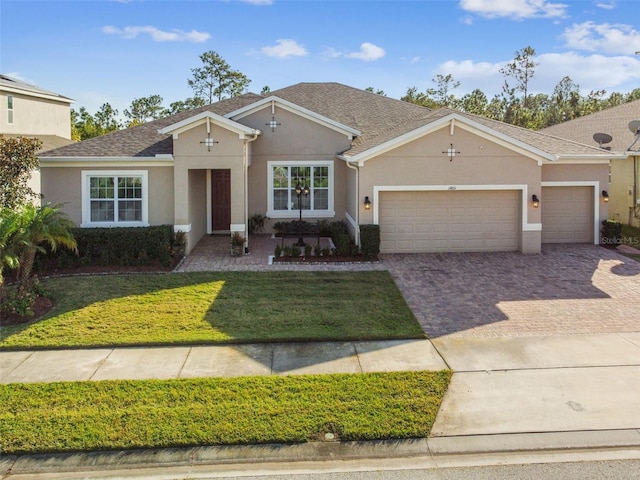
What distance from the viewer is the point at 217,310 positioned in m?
11.2

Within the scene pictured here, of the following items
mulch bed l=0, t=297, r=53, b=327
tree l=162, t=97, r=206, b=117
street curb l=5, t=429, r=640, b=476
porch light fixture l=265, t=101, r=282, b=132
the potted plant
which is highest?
tree l=162, t=97, r=206, b=117

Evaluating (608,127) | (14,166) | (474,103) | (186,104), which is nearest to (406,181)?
(14,166)

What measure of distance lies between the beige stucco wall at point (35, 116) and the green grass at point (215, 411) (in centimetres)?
2551

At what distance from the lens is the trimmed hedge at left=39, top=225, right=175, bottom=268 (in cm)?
1477

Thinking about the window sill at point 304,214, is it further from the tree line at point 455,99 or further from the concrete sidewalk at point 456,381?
the tree line at point 455,99

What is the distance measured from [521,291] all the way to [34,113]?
2940 cm

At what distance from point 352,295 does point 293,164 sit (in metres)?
9.06

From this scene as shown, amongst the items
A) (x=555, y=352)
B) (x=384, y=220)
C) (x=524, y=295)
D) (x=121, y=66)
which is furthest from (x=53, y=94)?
(x=555, y=352)

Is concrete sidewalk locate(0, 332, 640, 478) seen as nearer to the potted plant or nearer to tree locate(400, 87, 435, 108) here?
the potted plant

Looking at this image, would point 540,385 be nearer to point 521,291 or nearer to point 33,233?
point 521,291

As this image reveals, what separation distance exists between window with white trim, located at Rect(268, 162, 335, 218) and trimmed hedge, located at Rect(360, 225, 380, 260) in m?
4.57

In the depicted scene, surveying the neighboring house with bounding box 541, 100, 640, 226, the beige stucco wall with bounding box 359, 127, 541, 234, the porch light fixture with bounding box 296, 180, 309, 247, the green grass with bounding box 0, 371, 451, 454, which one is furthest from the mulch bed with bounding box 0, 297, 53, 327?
the neighboring house with bounding box 541, 100, 640, 226

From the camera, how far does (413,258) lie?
1589 centimetres

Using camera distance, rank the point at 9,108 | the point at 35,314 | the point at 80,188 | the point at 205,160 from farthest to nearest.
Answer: the point at 9,108 < the point at 80,188 < the point at 205,160 < the point at 35,314
